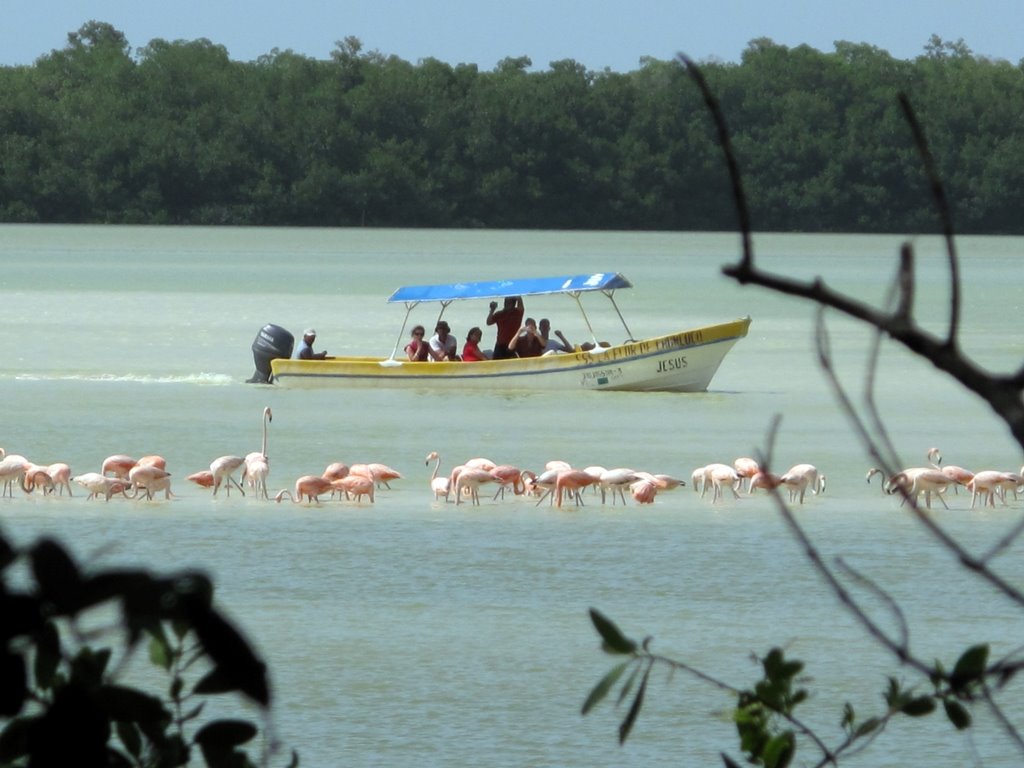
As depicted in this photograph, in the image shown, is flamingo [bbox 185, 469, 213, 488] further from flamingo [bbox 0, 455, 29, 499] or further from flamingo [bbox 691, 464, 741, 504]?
flamingo [bbox 691, 464, 741, 504]

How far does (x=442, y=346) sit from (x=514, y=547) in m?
9.55

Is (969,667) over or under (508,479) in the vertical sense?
over

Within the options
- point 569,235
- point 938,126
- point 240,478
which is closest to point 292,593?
point 240,478

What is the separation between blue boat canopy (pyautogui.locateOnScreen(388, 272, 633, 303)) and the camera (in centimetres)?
2058

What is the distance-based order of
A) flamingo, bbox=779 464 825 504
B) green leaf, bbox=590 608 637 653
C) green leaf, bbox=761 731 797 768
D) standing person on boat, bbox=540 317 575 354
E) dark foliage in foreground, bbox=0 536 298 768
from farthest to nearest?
standing person on boat, bbox=540 317 575 354 → flamingo, bbox=779 464 825 504 → green leaf, bbox=761 731 797 768 → green leaf, bbox=590 608 637 653 → dark foliage in foreground, bbox=0 536 298 768

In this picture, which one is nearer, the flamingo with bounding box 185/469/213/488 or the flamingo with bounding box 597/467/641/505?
the flamingo with bounding box 597/467/641/505

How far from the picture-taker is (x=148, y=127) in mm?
97688

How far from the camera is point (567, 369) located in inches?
797

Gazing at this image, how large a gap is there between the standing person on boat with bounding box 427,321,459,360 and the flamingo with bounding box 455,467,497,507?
785 centimetres

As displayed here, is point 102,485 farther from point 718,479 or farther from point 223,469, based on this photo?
point 718,479

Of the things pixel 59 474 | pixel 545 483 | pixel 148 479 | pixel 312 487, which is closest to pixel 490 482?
pixel 545 483

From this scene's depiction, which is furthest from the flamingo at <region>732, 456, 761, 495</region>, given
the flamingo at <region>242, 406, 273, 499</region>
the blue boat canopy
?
the blue boat canopy

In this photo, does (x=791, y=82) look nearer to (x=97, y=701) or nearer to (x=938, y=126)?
(x=938, y=126)

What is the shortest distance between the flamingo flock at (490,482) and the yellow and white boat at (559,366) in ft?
21.0
